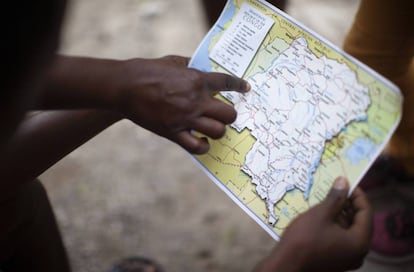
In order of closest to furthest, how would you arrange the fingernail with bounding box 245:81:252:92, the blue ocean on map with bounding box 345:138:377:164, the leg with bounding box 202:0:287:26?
the blue ocean on map with bounding box 345:138:377:164 → the fingernail with bounding box 245:81:252:92 → the leg with bounding box 202:0:287:26

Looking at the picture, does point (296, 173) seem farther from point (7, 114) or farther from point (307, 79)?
point (7, 114)

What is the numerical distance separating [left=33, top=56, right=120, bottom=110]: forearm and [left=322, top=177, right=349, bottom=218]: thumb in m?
0.30

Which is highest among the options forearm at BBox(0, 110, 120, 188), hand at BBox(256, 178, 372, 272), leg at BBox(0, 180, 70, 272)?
hand at BBox(256, 178, 372, 272)

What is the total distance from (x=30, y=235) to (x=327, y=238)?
1.71 ft

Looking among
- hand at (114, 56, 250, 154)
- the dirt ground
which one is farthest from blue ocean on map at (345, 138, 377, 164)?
the dirt ground

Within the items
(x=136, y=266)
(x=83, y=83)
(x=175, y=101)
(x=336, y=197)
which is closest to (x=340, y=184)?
(x=336, y=197)

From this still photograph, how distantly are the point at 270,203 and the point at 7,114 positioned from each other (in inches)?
14.6

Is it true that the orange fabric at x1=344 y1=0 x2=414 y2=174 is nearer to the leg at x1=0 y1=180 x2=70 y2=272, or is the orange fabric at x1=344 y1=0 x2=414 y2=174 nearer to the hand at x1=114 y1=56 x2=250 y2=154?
the hand at x1=114 y1=56 x2=250 y2=154

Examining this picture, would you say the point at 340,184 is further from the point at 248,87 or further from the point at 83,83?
the point at 83,83


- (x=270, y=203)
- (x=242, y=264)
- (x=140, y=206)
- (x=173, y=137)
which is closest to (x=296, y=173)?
(x=270, y=203)

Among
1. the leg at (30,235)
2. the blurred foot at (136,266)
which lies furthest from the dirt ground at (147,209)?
the leg at (30,235)

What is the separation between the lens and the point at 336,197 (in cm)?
66

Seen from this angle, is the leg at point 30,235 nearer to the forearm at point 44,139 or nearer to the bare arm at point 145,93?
the forearm at point 44,139

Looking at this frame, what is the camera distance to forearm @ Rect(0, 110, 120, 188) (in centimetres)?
81
